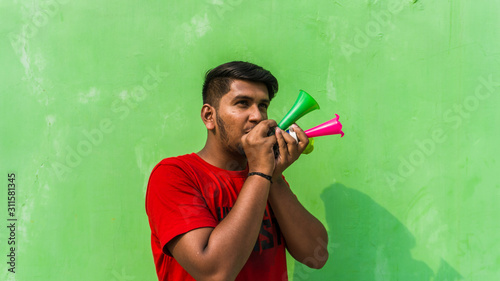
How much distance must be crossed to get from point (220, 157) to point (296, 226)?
1.80 feet

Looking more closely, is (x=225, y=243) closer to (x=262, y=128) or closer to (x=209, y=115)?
(x=262, y=128)


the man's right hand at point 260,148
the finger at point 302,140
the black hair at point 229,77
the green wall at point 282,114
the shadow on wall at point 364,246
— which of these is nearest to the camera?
the man's right hand at point 260,148

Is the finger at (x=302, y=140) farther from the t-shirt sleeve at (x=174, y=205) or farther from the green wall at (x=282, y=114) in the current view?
the green wall at (x=282, y=114)

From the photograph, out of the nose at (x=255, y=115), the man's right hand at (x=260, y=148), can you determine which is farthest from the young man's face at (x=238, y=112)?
the man's right hand at (x=260, y=148)

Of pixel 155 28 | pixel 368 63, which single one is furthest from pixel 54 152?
pixel 368 63

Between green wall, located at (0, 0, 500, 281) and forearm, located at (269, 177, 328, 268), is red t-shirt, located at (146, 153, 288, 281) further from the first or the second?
green wall, located at (0, 0, 500, 281)

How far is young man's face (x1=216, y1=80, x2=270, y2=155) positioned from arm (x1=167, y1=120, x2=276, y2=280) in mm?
378

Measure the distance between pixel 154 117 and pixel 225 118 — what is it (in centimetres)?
72

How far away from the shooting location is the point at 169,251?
1.79 m

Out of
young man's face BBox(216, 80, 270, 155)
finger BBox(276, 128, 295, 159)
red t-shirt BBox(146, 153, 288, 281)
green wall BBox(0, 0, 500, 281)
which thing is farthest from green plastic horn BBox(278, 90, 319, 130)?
green wall BBox(0, 0, 500, 281)

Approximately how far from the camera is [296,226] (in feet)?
6.97

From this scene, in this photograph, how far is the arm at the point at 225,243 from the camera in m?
1.66

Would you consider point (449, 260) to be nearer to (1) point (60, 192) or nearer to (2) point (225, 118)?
(2) point (225, 118)

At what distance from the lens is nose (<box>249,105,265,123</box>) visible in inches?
83.0
